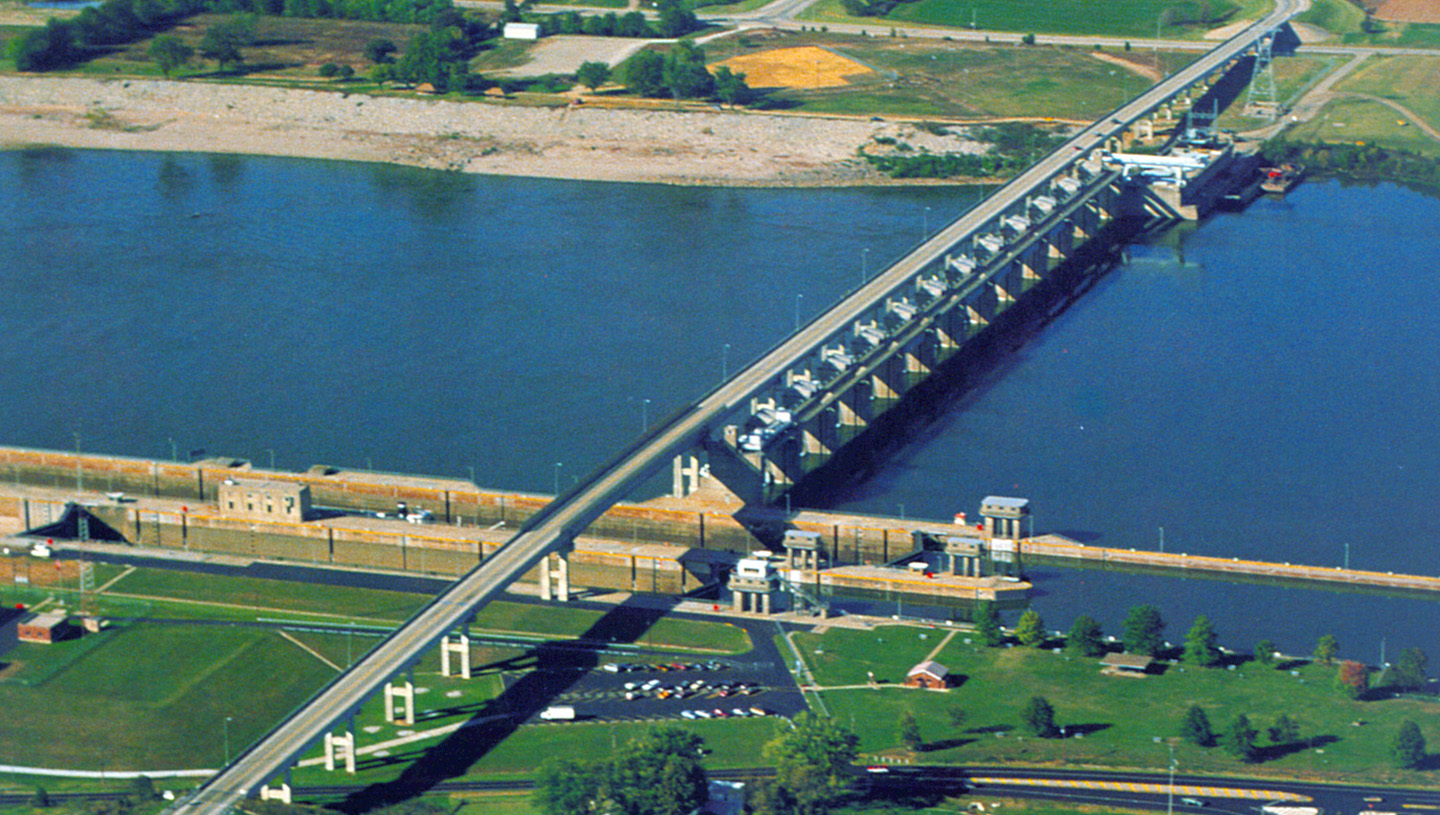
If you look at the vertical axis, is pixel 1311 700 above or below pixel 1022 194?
below

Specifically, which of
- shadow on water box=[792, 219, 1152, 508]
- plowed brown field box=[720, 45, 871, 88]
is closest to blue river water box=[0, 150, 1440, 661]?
shadow on water box=[792, 219, 1152, 508]

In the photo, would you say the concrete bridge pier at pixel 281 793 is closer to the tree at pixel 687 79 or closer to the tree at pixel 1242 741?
the tree at pixel 1242 741

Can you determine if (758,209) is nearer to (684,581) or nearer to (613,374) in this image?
(613,374)

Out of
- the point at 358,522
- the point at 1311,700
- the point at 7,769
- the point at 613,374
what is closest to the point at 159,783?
the point at 7,769

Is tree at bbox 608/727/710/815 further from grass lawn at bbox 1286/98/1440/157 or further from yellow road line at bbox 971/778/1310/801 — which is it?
grass lawn at bbox 1286/98/1440/157

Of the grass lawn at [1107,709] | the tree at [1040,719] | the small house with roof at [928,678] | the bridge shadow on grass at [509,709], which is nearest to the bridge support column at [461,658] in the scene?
the bridge shadow on grass at [509,709]

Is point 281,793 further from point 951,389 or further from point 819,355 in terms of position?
point 951,389
